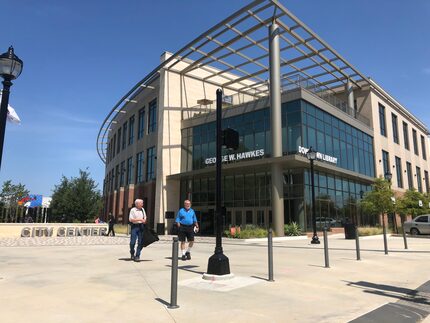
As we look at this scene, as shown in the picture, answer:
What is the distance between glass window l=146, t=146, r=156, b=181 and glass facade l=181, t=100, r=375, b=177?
3.93 meters

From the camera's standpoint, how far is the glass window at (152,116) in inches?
1521

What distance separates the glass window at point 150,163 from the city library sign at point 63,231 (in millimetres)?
8425

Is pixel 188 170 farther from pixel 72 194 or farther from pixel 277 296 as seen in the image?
pixel 277 296

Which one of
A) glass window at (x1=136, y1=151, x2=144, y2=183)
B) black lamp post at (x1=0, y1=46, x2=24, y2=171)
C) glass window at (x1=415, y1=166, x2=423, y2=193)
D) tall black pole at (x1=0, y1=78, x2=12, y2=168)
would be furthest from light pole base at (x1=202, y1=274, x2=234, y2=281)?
glass window at (x1=415, y1=166, x2=423, y2=193)

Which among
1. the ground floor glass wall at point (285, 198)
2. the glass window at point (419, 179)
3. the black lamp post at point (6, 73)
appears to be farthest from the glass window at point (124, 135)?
the black lamp post at point (6, 73)

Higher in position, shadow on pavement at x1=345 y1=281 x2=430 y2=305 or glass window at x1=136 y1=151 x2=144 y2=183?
glass window at x1=136 y1=151 x2=144 y2=183

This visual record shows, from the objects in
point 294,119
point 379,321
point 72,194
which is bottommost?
point 379,321

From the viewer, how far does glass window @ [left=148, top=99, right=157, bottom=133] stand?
38.6m

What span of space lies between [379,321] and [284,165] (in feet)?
74.1

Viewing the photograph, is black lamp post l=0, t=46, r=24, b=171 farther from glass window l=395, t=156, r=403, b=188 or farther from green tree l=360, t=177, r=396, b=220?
glass window l=395, t=156, r=403, b=188

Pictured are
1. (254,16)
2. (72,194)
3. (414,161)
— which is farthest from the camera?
(414,161)

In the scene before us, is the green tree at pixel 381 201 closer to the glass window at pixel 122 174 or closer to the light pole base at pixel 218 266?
the light pole base at pixel 218 266

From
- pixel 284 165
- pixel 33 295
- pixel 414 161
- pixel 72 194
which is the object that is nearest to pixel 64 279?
pixel 33 295

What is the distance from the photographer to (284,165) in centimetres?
2709
